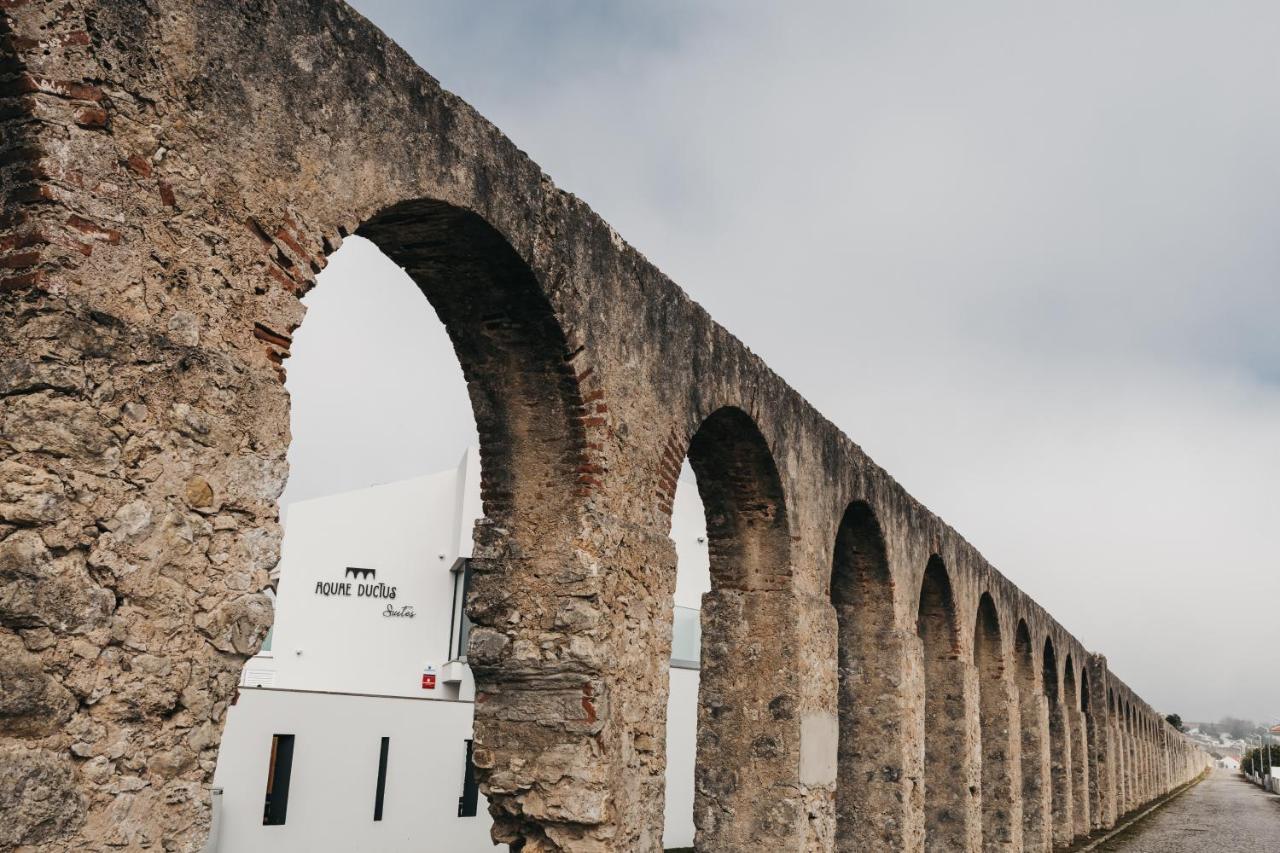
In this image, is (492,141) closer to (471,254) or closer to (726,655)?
(471,254)

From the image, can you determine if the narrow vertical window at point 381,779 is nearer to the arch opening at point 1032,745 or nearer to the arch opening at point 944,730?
the arch opening at point 944,730

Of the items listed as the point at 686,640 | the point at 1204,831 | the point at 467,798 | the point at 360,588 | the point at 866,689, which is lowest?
the point at 1204,831

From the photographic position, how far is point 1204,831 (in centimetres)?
2178

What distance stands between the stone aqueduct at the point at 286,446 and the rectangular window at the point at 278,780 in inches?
243

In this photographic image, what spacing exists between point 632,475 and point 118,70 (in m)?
3.10

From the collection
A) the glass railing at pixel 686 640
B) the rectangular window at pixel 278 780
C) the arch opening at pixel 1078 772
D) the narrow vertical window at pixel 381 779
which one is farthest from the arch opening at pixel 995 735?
the rectangular window at pixel 278 780

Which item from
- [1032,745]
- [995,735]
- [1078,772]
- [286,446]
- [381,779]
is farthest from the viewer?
[1078,772]

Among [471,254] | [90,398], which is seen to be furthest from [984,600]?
[90,398]

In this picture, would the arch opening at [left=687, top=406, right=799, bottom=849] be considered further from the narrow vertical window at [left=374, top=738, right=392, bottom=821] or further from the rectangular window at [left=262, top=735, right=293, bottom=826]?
the narrow vertical window at [left=374, top=738, right=392, bottom=821]

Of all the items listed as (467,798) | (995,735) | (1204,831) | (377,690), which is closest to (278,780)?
(467,798)

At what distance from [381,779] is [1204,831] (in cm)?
1721

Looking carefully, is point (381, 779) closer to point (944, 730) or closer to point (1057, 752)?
point (944, 730)

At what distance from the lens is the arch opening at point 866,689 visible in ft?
29.5

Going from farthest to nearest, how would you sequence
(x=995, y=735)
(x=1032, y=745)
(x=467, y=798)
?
(x=1032, y=745) < (x=467, y=798) < (x=995, y=735)
